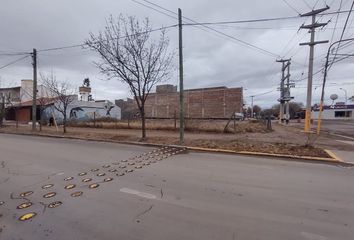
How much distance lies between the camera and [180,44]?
13641 millimetres

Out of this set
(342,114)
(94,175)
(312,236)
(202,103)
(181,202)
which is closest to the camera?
(312,236)

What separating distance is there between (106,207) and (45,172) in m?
3.53

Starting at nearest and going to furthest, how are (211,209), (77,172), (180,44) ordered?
(211,209), (77,172), (180,44)

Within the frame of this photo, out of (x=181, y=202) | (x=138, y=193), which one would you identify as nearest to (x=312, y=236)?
(x=181, y=202)

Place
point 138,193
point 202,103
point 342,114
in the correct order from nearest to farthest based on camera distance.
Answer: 1. point 138,193
2. point 202,103
3. point 342,114

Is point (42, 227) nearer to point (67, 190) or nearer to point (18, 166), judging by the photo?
point (67, 190)

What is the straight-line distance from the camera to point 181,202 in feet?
16.2

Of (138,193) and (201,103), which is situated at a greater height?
(201,103)

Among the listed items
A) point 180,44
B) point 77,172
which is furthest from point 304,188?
point 180,44

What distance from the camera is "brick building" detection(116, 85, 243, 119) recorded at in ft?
166

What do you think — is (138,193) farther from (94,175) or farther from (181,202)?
(94,175)

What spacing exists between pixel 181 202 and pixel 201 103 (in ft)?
163

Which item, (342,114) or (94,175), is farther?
(342,114)

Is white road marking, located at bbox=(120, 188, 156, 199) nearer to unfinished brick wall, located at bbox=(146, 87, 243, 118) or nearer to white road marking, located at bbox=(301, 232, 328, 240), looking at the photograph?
white road marking, located at bbox=(301, 232, 328, 240)
